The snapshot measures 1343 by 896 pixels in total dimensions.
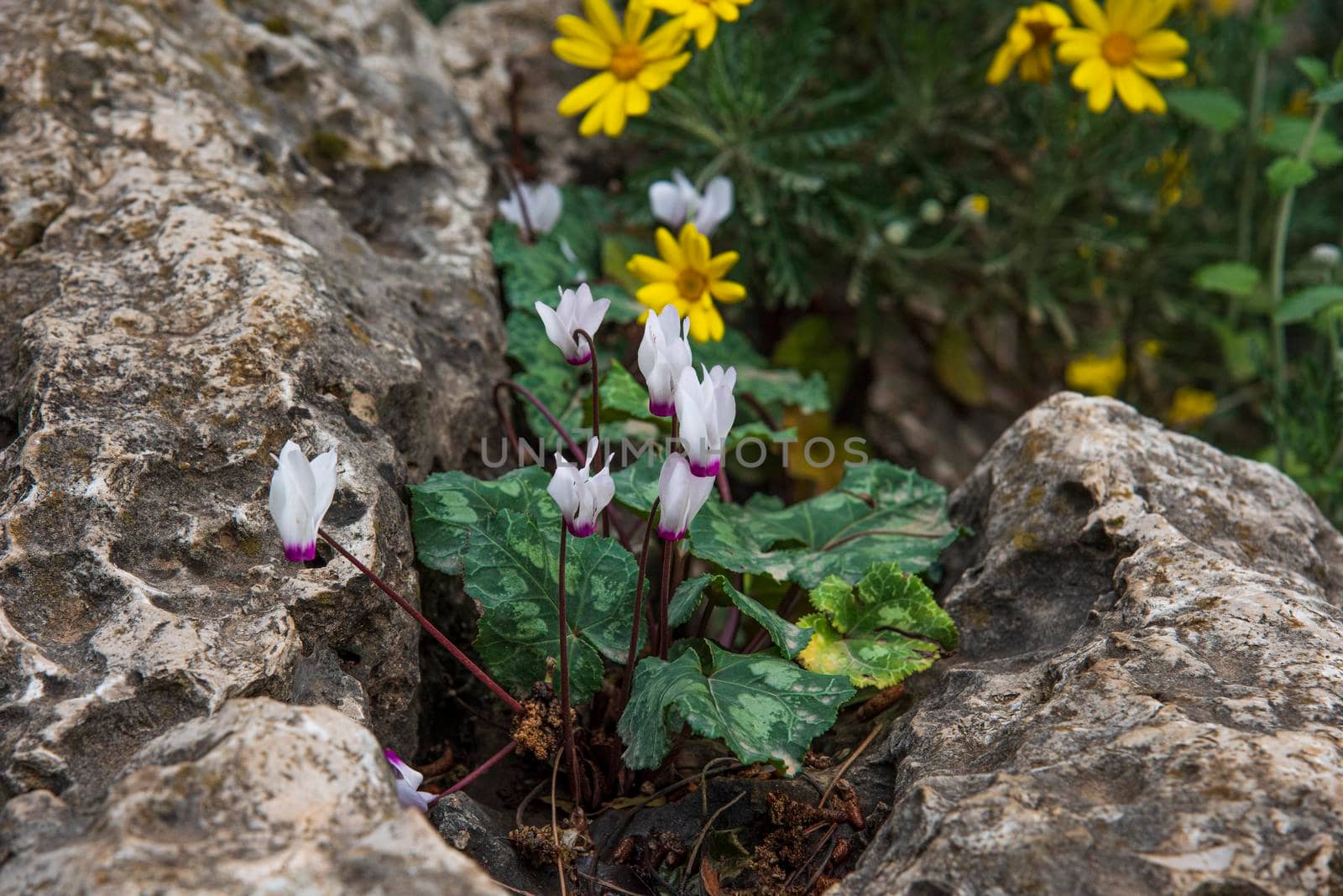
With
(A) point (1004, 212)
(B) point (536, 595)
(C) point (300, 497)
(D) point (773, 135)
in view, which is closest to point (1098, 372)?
(A) point (1004, 212)

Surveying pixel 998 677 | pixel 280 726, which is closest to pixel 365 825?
pixel 280 726

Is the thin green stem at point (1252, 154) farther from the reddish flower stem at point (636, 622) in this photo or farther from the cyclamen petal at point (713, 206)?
the reddish flower stem at point (636, 622)

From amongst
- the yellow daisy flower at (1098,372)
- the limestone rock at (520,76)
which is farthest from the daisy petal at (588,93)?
the yellow daisy flower at (1098,372)

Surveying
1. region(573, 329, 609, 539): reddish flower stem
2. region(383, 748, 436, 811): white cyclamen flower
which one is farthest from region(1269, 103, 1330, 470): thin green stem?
region(383, 748, 436, 811): white cyclamen flower

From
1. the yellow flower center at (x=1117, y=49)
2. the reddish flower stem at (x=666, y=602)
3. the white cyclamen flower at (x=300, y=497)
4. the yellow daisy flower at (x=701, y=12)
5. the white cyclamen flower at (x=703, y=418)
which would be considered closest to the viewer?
the white cyclamen flower at (x=300, y=497)

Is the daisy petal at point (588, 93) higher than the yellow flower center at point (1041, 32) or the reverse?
the reverse

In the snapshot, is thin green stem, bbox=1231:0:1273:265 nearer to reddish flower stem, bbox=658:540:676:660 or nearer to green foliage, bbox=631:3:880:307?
green foliage, bbox=631:3:880:307

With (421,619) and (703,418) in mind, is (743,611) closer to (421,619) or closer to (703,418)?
(703,418)
